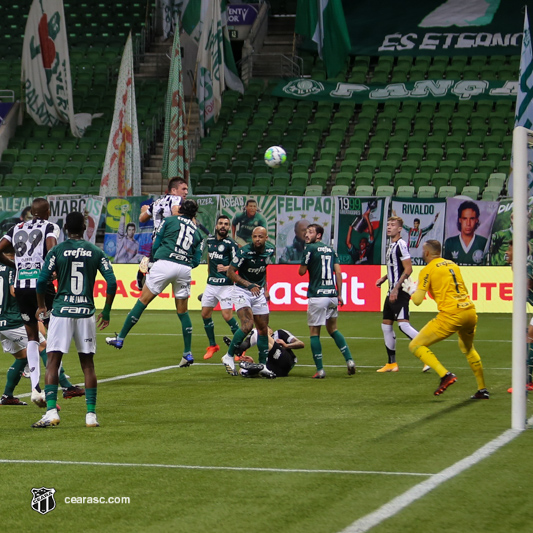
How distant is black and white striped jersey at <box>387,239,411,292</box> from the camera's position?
1469 cm

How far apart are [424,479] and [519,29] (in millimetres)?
33672

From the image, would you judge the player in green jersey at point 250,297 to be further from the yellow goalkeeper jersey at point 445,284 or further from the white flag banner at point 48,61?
the white flag banner at point 48,61

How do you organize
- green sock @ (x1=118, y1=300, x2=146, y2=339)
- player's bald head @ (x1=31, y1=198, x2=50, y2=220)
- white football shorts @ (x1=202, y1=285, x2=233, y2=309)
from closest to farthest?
player's bald head @ (x1=31, y1=198, x2=50, y2=220), green sock @ (x1=118, y1=300, x2=146, y2=339), white football shorts @ (x1=202, y1=285, x2=233, y2=309)

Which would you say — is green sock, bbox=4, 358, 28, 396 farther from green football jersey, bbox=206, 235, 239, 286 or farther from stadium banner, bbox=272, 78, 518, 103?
stadium banner, bbox=272, 78, 518, 103

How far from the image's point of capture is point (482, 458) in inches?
306

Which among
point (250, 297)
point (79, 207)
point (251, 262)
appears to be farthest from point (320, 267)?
point (79, 207)

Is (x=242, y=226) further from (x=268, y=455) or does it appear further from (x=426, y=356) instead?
(x=268, y=455)

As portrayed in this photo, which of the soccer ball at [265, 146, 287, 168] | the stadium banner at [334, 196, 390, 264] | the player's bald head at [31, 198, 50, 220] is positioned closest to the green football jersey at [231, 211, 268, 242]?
the stadium banner at [334, 196, 390, 264]

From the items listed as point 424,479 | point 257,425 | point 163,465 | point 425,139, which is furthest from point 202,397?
point 425,139

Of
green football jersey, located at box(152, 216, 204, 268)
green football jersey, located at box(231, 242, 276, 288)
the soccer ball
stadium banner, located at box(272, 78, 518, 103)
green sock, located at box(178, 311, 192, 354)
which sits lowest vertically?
green sock, located at box(178, 311, 192, 354)

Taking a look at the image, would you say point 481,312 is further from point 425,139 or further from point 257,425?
point 257,425

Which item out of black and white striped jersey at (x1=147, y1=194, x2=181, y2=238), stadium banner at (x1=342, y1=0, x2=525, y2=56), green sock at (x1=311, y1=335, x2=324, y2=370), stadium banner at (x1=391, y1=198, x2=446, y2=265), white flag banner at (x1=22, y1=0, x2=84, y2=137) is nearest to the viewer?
green sock at (x1=311, y1=335, x2=324, y2=370)

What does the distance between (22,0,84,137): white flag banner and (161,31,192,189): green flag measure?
16.9 ft

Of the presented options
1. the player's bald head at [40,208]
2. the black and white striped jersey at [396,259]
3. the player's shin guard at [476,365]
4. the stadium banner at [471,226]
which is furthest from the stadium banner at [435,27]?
the player's bald head at [40,208]
